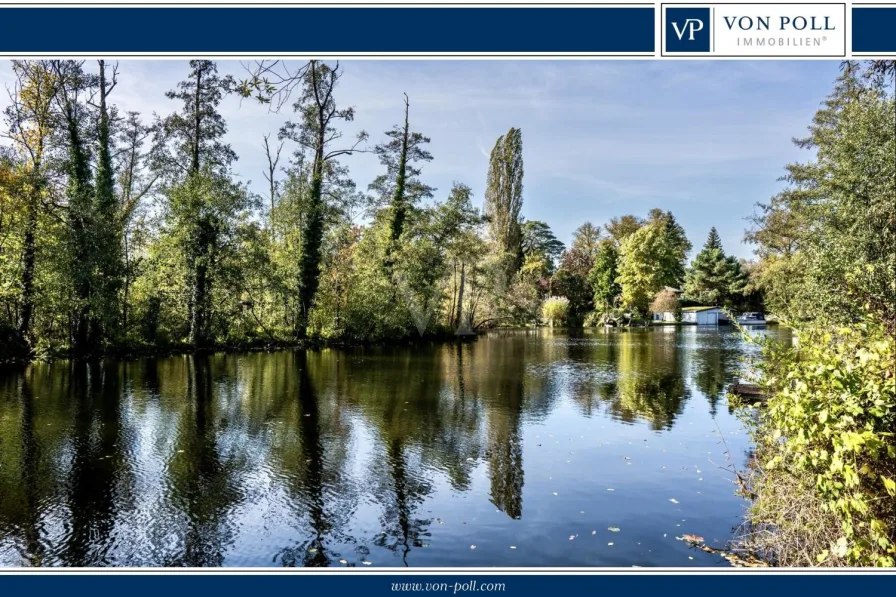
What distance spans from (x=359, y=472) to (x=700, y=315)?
48037 millimetres

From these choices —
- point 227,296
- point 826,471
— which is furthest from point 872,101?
point 227,296

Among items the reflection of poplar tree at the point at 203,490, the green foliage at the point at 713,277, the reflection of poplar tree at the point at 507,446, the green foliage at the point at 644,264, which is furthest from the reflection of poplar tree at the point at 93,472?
the green foliage at the point at 713,277

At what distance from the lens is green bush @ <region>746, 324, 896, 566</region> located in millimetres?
3244

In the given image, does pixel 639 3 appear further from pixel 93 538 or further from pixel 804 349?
pixel 93 538

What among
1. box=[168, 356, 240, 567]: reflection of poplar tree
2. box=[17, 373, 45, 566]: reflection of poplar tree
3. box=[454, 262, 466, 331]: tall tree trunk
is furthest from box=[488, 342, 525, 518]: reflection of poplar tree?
box=[454, 262, 466, 331]: tall tree trunk

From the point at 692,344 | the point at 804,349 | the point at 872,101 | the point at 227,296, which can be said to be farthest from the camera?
the point at 692,344

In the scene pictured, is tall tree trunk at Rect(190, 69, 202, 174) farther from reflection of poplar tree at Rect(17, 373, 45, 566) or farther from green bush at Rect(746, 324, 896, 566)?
green bush at Rect(746, 324, 896, 566)

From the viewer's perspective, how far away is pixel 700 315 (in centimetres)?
4869

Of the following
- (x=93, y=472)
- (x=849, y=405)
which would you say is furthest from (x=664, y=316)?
(x=849, y=405)

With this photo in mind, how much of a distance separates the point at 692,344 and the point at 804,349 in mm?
24313

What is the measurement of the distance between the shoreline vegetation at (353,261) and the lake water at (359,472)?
1.15 meters

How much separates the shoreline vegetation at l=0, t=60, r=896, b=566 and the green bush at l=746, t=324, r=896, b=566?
0.02 meters

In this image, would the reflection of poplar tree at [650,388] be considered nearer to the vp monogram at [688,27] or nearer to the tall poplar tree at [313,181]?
the vp monogram at [688,27]

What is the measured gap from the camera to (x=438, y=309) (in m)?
29.3
